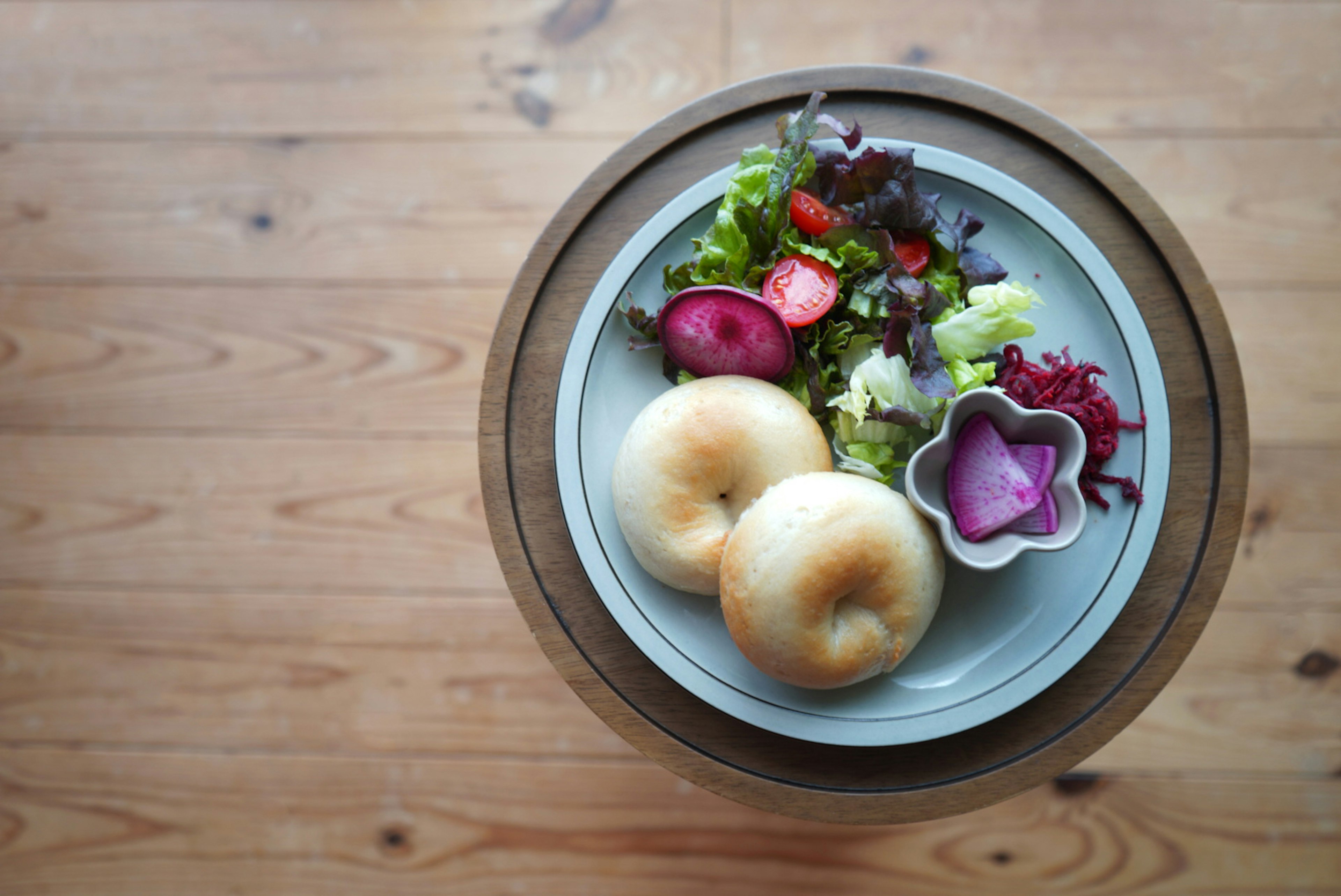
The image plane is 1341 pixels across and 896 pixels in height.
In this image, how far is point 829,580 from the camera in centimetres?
97

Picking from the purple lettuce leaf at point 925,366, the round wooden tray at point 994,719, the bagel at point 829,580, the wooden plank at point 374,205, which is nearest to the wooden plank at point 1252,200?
the wooden plank at point 374,205

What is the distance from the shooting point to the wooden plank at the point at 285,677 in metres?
1.70

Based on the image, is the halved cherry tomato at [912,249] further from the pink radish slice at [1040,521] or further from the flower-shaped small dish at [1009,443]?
the pink radish slice at [1040,521]

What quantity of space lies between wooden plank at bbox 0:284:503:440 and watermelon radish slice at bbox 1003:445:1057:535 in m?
1.13

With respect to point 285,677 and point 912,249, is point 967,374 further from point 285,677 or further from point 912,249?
point 285,677

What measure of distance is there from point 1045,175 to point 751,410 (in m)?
0.59

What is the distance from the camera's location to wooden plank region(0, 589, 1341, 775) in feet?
5.25

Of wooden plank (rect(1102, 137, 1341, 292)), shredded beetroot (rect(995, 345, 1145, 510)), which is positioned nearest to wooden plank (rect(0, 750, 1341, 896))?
shredded beetroot (rect(995, 345, 1145, 510))

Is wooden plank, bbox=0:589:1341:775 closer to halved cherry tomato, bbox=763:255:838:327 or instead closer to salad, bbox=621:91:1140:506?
salad, bbox=621:91:1140:506

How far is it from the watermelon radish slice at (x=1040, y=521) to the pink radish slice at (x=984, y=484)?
0.6 inches

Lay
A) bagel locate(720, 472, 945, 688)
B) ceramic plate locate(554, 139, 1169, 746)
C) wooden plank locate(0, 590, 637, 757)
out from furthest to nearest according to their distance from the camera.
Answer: wooden plank locate(0, 590, 637, 757), ceramic plate locate(554, 139, 1169, 746), bagel locate(720, 472, 945, 688)

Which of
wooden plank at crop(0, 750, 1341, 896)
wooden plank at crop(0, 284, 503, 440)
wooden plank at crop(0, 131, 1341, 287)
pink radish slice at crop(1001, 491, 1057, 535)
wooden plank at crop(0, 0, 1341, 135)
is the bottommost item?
wooden plank at crop(0, 750, 1341, 896)

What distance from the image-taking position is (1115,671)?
1.11 m

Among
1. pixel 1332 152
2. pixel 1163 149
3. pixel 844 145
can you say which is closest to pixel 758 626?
pixel 844 145
